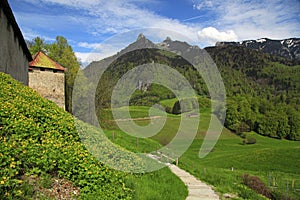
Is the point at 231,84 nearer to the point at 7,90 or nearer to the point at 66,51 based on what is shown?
the point at 66,51

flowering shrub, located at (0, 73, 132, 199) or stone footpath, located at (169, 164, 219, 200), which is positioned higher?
flowering shrub, located at (0, 73, 132, 199)

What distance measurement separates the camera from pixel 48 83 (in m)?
27.8

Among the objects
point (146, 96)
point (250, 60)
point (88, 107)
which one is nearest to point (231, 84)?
point (250, 60)

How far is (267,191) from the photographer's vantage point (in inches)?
707

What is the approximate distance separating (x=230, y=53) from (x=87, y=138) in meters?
172

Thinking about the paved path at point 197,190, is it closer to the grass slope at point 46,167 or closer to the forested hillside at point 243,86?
the grass slope at point 46,167

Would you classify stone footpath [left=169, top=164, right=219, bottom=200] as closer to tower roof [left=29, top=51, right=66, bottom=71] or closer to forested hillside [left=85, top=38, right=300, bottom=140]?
forested hillside [left=85, top=38, right=300, bottom=140]

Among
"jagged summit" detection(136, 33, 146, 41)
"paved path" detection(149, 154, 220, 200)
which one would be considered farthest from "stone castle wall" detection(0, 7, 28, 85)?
"paved path" detection(149, 154, 220, 200)

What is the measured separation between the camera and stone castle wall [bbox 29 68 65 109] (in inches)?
1070

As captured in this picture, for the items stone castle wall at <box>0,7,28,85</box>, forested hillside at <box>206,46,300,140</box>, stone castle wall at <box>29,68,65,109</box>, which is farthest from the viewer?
forested hillside at <box>206,46,300,140</box>

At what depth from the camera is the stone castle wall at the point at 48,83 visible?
89.1 ft

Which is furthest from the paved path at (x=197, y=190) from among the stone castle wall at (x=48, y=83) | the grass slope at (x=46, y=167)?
the stone castle wall at (x=48, y=83)

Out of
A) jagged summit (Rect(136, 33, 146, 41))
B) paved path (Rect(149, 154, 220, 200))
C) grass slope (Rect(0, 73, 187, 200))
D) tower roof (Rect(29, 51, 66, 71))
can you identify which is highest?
tower roof (Rect(29, 51, 66, 71))

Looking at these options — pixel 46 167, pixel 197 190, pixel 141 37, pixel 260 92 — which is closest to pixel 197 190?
pixel 197 190
